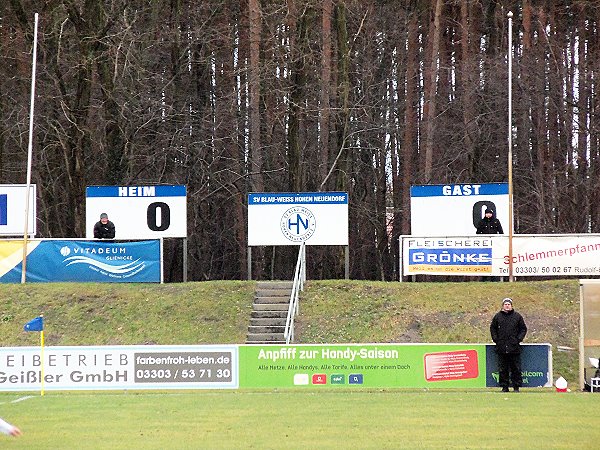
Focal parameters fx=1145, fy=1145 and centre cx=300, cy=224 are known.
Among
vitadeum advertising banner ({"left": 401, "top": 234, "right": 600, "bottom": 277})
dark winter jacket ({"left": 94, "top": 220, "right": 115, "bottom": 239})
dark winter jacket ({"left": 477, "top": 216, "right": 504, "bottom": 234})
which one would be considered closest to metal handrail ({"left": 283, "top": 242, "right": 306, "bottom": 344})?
vitadeum advertising banner ({"left": 401, "top": 234, "right": 600, "bottom": 277})

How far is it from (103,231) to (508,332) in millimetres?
15802

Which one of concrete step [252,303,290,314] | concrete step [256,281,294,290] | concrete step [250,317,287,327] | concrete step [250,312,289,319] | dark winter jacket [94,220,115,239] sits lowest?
concrete step [250,317,287,327]

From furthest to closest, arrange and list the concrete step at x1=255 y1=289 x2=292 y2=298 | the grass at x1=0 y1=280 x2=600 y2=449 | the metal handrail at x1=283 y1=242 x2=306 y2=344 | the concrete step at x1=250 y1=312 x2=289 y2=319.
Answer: the concrete step at x1=255 y1=289 x2=292 y2=298, the concrete step at x1=250 y1=312 x2=289 y2=319, the metal handrail at x1=283 y1=242 x2=306 y2=344, the grass at x1=0 y1=280 x2=600 y2=449

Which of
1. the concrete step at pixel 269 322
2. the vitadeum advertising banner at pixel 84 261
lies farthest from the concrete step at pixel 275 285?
the vitadeum advertising banner at pixel 84 261

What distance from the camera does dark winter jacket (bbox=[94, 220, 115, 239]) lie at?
35688 millimetres

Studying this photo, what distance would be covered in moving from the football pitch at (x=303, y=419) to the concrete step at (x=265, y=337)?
7.36m

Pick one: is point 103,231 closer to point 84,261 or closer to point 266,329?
point 84,261

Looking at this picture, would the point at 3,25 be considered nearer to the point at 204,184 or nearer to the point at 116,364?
the point at 204,184

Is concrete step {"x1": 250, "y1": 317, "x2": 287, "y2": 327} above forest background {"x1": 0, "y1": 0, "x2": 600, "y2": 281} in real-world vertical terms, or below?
below

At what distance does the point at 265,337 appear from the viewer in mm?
31922

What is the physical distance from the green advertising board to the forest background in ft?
66.7

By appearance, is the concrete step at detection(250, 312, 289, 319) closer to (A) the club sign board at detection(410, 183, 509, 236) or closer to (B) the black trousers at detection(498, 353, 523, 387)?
(A) the club sign board at detection(410, 183, 509, 236)

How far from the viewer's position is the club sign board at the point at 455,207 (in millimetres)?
35438

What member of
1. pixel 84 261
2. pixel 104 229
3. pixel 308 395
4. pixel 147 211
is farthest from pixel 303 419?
pixel 147 211
